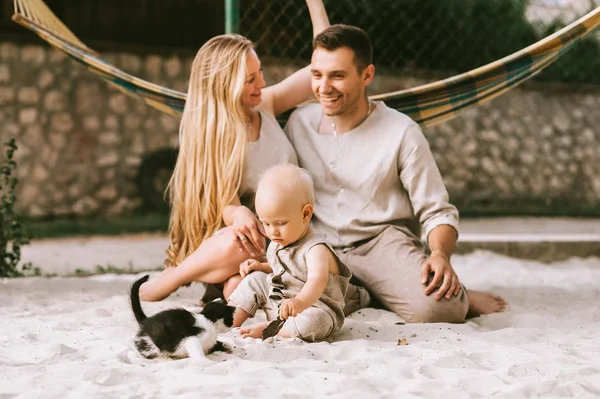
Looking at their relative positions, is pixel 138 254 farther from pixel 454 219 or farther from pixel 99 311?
pixel 454 219

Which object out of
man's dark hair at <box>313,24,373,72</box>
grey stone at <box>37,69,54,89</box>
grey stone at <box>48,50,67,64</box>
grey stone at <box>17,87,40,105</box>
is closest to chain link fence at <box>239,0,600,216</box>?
grey stone at <box>48,50,67,64</box>

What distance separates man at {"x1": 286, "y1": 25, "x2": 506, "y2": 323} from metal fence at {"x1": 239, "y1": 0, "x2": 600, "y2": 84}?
4750 millimetres

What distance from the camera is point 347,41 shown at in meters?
2.89

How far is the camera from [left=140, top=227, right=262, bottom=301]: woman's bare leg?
2910 millimetres

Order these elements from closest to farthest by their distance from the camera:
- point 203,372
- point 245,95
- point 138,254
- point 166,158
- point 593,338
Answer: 1. point 203,372
2. point 593,338
3. point 245,95
4. point 138,254
5. point 166,158

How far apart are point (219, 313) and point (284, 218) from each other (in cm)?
35

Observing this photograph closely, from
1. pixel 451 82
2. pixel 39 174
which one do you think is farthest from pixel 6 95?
pixel 451 82

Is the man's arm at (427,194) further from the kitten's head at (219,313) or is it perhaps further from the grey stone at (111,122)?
the grey stone at (111,122)

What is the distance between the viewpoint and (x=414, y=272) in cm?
283

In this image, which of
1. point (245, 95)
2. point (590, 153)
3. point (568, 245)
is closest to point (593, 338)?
point (245, 95)

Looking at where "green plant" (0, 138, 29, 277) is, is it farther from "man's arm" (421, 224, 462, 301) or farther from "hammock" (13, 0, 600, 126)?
"man's arm" (421, 224, 462, 301)

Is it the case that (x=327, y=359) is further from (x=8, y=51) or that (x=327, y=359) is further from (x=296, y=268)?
(x=8, y=51)

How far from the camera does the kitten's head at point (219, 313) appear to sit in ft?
7.27

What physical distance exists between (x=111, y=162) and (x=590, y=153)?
19.7 ft
